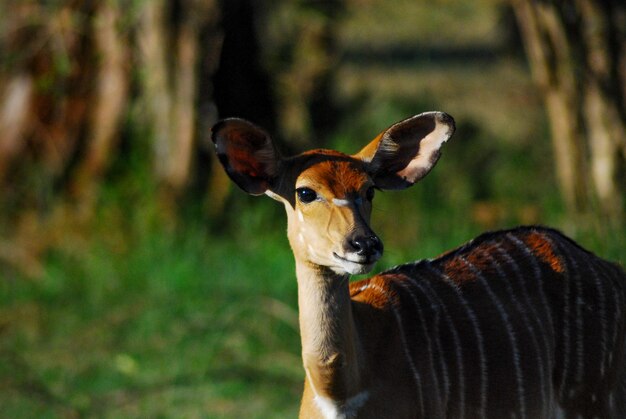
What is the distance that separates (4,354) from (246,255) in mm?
1502

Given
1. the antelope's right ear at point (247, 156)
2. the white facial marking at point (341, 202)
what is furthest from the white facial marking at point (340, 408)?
the antelope's right ear at point (247, 156)

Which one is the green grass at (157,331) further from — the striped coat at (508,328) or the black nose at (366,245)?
the black nose at (366,245)

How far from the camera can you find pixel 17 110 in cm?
869

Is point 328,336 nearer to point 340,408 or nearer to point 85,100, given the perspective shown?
point 340,408

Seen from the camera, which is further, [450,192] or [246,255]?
[450,192]

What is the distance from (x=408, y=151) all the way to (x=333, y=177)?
0.34 m

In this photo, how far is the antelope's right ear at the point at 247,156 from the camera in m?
3.67

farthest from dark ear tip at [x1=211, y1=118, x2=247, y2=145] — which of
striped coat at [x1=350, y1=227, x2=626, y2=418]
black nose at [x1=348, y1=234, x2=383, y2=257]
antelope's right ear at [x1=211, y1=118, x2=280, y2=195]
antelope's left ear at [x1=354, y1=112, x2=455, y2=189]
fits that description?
striped coat at [x1=350, y1=227, x2=626, y2=418]

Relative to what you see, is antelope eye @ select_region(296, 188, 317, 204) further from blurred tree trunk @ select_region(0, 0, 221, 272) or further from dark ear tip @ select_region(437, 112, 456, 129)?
blurred tree trunk @ select_region(0, 0, 221, 272)

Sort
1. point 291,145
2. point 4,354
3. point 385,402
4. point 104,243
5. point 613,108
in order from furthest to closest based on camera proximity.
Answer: point 291,145, point 104,243, point 613,108, point 4,354, point 385,402

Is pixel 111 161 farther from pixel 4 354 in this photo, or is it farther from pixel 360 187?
pixel 360 187

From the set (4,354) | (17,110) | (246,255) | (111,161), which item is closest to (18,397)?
(4,354)

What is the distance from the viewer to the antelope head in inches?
134

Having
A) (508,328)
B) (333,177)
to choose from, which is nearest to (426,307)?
(508,328)
